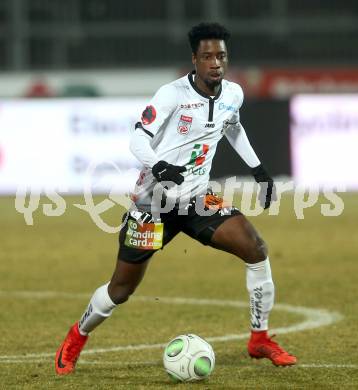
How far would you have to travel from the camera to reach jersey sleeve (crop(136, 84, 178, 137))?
6.72m

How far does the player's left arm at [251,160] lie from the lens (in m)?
7.41

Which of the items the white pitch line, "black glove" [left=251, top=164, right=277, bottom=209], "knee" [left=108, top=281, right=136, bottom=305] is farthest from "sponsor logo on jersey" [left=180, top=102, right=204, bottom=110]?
the white pitch line

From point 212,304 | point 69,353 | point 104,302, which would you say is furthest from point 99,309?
point 212,304

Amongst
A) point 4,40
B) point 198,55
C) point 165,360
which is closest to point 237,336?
point 165,360

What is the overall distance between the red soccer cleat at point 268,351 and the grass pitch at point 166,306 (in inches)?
2.6

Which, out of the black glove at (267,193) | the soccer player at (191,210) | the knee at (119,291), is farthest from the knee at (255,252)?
the knee at (119,291)

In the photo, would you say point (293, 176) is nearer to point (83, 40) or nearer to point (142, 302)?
point (83, 40)

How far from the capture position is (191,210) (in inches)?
275

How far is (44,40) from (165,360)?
2050 centimetres

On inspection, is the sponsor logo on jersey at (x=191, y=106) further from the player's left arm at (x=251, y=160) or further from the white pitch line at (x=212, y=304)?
the white pitch line at (x=212, y=304)

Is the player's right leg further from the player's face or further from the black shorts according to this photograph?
the player's face

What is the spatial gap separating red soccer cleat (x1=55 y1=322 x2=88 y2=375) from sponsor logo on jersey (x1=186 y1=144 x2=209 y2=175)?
126cm

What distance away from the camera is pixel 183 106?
6.89 meters

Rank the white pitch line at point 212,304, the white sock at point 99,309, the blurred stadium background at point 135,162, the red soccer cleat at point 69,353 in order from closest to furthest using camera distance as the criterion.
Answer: the red soccer cleat at point 69,353 → the white sock at point 99,309 → the white pitch line at point 212,304 → the blurred stadium background at point 135,162
